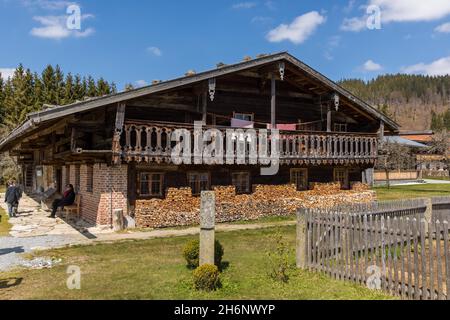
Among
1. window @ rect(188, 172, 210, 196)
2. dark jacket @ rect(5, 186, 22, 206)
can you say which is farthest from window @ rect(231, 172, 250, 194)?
dark jacket @ rect(5, 186, 22, 206)

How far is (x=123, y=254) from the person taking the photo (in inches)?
427

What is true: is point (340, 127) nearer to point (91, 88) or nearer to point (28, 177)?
point (28, 177)

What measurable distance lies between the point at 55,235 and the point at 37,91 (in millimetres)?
64994

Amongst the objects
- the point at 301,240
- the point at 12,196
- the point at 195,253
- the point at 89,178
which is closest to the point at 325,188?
the point at 89,178

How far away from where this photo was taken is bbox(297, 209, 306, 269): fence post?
354 inches

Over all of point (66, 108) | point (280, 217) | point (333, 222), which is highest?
point (66, 108)

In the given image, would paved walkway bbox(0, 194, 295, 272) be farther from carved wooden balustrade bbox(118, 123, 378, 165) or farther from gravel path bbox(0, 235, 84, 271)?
carved wooden balustrade bbox(118, 123, 378, 165)

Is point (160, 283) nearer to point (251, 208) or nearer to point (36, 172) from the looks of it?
point (251, 208)

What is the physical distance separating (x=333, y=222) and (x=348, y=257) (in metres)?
0.80

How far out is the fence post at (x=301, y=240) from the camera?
900 centimetres

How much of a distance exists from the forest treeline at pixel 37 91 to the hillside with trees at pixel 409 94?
10940 cm

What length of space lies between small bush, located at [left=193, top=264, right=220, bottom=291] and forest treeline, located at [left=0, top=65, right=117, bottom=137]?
55.0m

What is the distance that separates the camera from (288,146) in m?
18.8

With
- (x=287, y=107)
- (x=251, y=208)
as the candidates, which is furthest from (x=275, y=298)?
(x=287, y=107)
